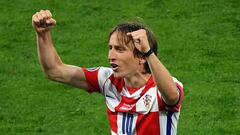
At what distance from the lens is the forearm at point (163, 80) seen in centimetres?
506

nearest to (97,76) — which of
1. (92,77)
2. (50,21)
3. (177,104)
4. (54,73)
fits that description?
(92,77)

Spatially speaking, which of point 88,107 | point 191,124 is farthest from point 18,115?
point 191,124

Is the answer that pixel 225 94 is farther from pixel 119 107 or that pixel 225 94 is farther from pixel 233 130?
pixel 119 107

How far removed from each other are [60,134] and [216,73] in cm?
363

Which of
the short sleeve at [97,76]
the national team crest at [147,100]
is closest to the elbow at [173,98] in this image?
the national team crest at [147,100]

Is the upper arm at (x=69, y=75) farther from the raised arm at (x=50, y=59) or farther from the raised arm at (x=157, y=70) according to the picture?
the raised arm at (x=157, y=70)

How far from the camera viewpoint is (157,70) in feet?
16.6

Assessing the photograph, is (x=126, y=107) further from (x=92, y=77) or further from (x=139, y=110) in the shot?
(x=92, y=77)

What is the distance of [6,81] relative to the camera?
40.5ft

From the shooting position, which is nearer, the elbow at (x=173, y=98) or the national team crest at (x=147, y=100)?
the elbow at (x=173, y=98)

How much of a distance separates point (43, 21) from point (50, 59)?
416 mm

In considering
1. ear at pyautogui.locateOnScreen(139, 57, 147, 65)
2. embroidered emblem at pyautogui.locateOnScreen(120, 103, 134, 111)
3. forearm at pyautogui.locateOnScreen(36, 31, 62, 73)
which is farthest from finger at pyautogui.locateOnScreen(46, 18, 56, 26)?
embroidered emblem at pyautogui.locateOnScreen(120, 103, 134, 111)

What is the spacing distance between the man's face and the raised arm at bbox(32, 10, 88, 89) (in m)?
0.51

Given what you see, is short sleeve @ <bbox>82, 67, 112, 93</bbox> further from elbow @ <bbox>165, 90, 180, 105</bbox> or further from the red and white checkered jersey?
elbow @ <bbox>165, 90, 180, 105</bbox>
